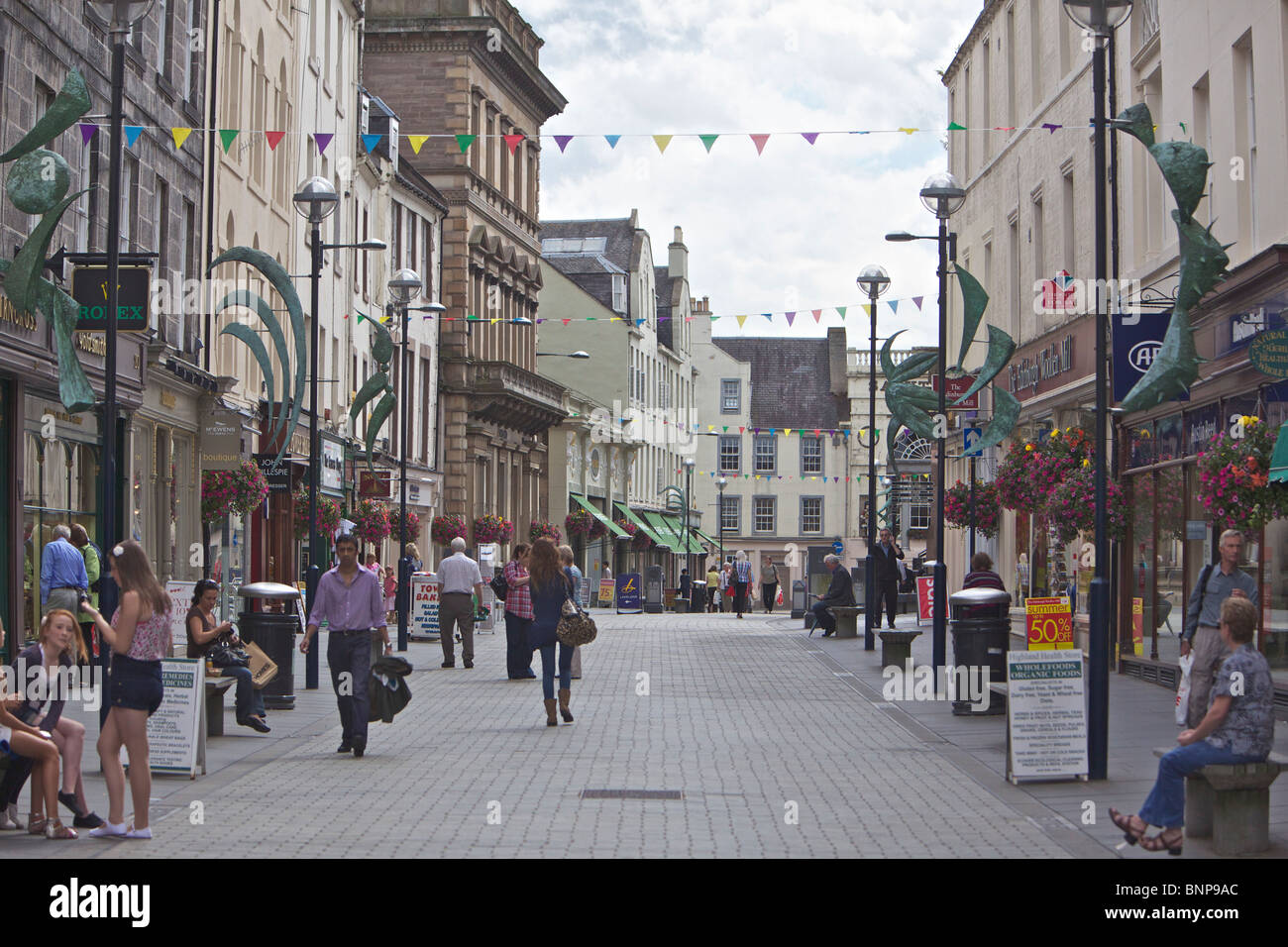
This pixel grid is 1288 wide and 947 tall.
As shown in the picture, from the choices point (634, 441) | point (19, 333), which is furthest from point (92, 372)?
point (634, 441)

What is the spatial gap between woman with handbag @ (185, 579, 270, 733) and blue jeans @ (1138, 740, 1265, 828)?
8.39 metres

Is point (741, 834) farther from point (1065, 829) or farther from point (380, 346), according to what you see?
point (380, 346)

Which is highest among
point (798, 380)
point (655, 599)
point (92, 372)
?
point (798, 380)

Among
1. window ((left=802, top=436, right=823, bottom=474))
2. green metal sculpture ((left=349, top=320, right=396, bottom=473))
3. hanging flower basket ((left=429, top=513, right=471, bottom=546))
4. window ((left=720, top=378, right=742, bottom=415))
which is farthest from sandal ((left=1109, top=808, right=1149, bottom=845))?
window ((left=720, top=378, right=742, bottom=415))

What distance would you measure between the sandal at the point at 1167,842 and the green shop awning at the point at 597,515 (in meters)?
59.7

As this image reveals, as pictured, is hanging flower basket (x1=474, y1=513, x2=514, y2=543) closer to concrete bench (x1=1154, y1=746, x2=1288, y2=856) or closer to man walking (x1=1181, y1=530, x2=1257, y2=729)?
man walking (x1=1181, y1=530, x2=1257, y2=729)

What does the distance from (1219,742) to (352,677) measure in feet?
24.8

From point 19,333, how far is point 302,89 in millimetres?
19306

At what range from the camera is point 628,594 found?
53.2 m

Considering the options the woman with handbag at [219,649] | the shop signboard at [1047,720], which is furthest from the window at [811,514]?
the shop signboard at [1047,720]

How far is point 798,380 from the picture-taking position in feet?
311

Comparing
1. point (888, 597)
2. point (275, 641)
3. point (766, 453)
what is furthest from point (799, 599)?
point (766, 453)

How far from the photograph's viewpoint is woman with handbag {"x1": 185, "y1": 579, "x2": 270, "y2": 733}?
613 inches
